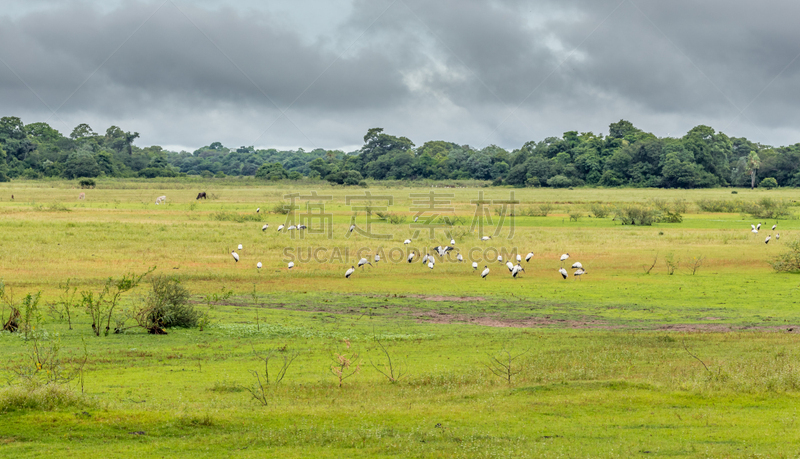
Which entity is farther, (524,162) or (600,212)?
(524,162)

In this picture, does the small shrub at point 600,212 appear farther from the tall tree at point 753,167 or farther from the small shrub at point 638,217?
the tall tree at point 753,167

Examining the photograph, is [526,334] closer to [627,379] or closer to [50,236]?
[627,379]

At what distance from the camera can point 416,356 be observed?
1352 cm

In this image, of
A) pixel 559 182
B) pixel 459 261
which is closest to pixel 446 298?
pixel 459 261

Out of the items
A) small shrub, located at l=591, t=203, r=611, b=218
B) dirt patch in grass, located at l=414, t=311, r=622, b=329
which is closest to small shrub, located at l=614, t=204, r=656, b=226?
small shrub, located at l=591, t=203, r=611, b=218

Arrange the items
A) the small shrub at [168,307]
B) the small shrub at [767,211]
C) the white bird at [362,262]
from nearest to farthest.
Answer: the small shrub at [168,307]
the white bird at [362,262]
the small shrub at [767,211]

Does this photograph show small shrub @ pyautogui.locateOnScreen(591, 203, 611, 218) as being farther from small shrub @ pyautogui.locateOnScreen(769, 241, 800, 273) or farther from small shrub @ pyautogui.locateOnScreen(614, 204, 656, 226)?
small shrub @ pyautogui.locateOnScreen(769, 241, 800, 273)

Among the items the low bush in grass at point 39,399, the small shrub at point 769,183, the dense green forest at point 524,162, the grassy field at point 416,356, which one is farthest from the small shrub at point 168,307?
the small shrub at point 769,183

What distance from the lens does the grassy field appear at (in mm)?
7695

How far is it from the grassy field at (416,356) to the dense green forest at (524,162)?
85.2 metres

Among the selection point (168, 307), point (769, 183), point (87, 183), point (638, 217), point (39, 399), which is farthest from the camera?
point (769, 183)

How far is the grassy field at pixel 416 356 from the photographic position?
7.70 m

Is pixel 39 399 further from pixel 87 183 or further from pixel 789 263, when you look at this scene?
pixel 87 183

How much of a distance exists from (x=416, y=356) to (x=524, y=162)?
119 meters
